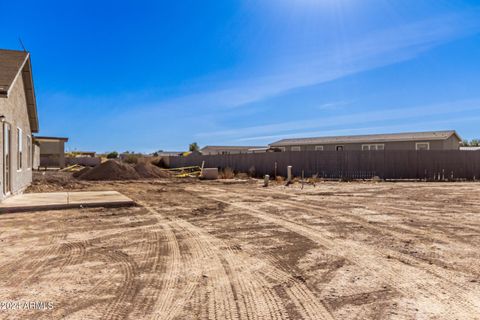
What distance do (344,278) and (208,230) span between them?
13.3ft

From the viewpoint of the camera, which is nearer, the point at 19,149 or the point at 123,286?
the point at 123,286

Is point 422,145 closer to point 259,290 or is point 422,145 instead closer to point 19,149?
point 19,149

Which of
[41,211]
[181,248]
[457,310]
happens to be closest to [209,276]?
[181,248]

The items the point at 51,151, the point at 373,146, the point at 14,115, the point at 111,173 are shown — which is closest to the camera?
the point at 14,115

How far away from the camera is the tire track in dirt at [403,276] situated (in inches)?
159

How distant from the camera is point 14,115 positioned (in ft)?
45.6

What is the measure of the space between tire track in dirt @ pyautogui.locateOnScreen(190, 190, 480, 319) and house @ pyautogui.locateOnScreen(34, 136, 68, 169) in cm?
4744

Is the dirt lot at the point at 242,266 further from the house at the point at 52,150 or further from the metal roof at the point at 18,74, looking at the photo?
the house at the point at 52,150

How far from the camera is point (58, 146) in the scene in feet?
160

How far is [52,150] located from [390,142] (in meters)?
41.5

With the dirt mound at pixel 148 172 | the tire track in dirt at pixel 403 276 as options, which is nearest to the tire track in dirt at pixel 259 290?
the tire track in dirt at pixel 403 276

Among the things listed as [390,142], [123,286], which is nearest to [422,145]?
[390,142]

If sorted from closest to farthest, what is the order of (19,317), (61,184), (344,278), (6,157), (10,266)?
(19,317) → (344,278) → (10,266) → (6,157) → (61,184)

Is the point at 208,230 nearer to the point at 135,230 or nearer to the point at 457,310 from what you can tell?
the point at 135,230
